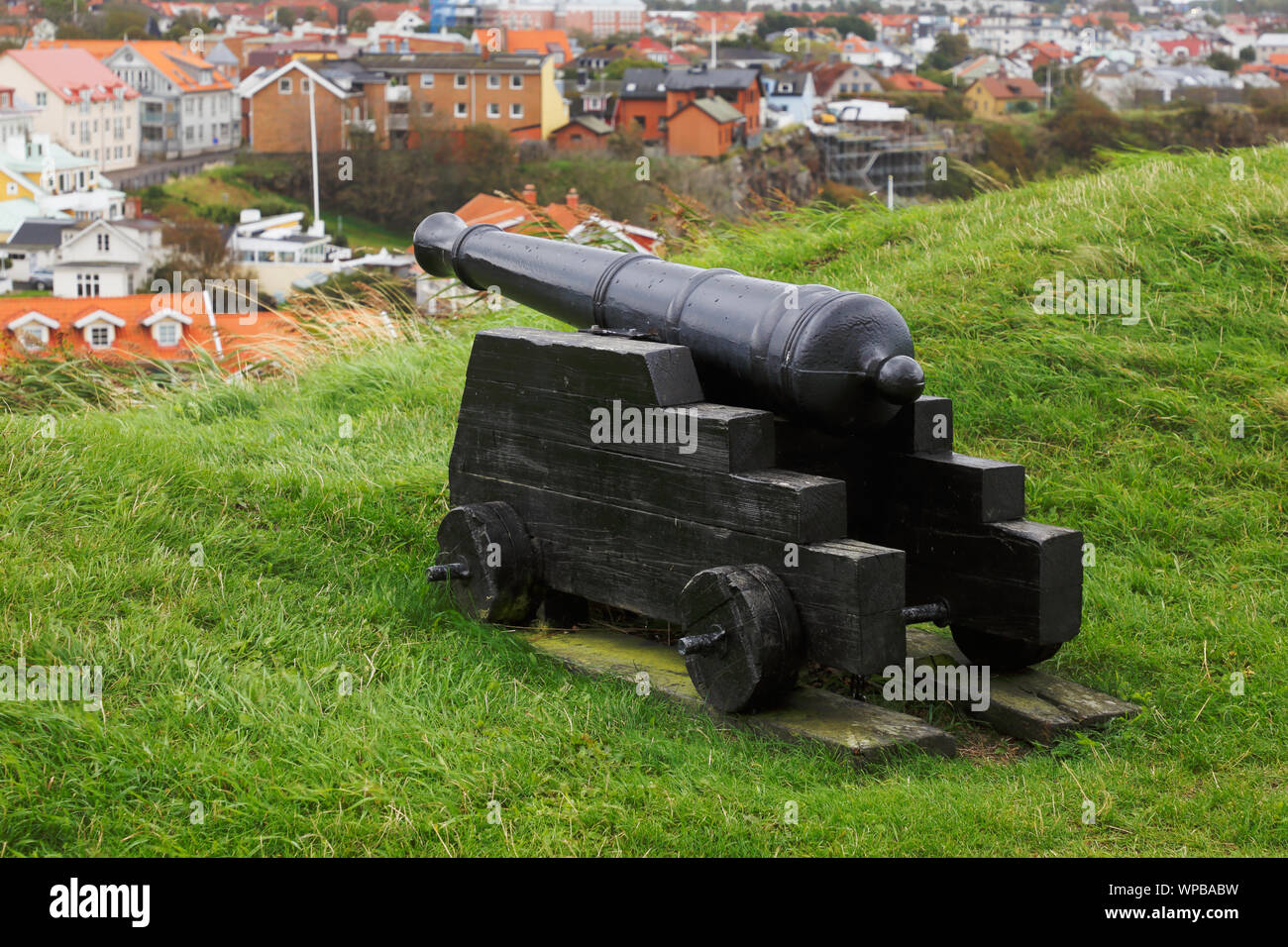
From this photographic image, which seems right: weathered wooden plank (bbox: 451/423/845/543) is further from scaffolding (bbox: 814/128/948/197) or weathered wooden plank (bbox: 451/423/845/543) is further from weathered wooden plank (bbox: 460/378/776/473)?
scaffolding (bbox: 814/128/948/197)

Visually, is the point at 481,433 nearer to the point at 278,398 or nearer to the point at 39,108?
the point at 278,398

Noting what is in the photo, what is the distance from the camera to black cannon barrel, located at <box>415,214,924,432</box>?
11.6 feet

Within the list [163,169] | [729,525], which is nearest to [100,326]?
[729,525]

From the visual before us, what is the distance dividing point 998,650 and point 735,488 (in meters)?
0.94

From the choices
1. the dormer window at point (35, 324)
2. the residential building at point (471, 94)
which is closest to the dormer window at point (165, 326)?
the dormer window at point (35, 324)

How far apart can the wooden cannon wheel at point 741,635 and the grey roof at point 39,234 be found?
41.1 meters

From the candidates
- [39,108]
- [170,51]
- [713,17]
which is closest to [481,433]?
[39,108]

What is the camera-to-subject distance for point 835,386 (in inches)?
140

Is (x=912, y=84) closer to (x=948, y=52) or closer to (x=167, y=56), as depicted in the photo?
(x=948, y=52)

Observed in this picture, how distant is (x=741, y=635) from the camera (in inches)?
134

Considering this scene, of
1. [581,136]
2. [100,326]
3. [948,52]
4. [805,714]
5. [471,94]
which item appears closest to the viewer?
[805,714]

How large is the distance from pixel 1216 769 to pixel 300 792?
2204 millimetres

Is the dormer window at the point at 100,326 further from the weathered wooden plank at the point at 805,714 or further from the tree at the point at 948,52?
the tree at the point at 948,52

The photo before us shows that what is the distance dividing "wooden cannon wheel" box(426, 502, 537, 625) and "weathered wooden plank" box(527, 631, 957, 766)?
0.21 meters
